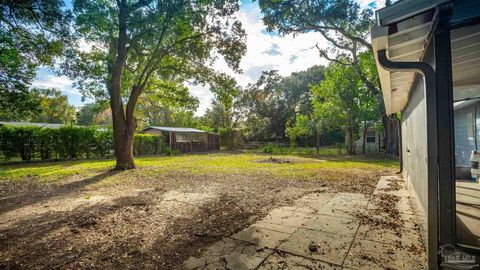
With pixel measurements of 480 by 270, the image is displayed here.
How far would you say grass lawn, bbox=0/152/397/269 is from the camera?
260 centimetres

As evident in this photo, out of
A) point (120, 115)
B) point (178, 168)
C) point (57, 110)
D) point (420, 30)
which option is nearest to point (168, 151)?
point (178, 168)

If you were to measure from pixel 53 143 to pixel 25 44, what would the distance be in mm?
6989

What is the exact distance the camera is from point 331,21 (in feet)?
47.4

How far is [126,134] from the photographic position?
9.93 meters

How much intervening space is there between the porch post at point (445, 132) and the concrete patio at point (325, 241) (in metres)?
0.59

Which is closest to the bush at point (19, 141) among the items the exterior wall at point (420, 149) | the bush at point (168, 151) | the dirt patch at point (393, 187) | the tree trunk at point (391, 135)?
the bush at point (168, 151)

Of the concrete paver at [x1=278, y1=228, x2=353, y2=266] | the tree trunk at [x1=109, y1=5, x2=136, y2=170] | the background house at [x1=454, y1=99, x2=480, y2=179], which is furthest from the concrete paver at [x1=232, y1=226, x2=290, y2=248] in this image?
the tree trunk at [x1=109, y1=5, x2=136, y2=170]

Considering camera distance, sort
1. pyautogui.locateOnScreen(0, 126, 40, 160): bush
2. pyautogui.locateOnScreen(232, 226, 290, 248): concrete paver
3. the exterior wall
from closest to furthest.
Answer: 1. the exterior wall
2. pyautogui.locateOnScreen(232, 226, 290, 248): concrete paver
3. pyautogui.locateOnScreen(0, 126, 40, 160): bush

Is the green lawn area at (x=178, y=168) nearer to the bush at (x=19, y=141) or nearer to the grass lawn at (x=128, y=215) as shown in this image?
the grass lawn at (x=128, y=215)

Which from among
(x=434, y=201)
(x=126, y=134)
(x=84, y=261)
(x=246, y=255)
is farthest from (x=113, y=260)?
(x=126, y=134)

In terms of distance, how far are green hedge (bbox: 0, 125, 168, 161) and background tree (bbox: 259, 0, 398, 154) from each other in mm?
13869

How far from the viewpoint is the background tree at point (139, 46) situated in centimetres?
820

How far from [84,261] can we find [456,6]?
4250 millimetres

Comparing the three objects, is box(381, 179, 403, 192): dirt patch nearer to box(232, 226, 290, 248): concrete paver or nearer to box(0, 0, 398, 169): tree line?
box(232, 226, 290, 248): concrete paver
